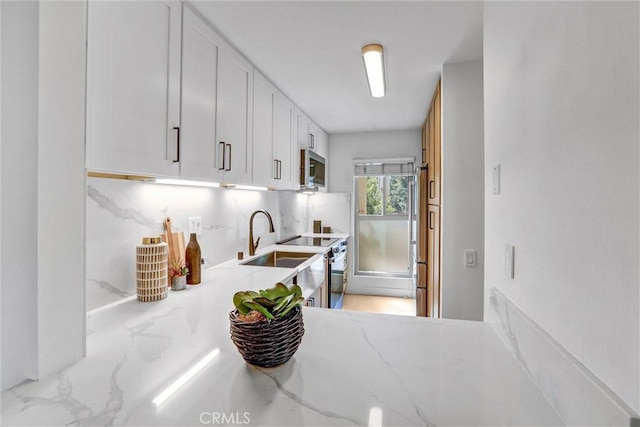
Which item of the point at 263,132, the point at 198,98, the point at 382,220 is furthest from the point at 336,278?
the point at 198,98

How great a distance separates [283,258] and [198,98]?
1.73 meters

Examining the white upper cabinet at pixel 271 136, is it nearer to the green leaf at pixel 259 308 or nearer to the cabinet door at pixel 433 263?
the cabinet door at pixel 433 263

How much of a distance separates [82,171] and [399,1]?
5.29 ft

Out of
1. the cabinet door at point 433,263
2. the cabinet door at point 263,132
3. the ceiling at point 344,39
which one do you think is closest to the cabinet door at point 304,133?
the ceiling at point 344,39

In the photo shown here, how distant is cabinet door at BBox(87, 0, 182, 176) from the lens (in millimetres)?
1081

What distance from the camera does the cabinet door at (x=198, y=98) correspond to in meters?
1.54

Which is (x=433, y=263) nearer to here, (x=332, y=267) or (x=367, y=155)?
(x=332, y=267)

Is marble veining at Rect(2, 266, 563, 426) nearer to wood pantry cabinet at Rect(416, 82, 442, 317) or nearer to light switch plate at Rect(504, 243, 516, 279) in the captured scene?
light switch plate at Rect(504, 243, 516, 279)

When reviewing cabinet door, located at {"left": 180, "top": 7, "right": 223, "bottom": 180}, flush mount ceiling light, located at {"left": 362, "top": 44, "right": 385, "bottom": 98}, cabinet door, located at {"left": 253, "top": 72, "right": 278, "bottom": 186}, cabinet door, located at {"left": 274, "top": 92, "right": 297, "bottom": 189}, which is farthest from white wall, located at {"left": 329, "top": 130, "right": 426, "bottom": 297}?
cabinet door, located at {"left": 180, "top": 7, "right": 223, "bottom": 180}

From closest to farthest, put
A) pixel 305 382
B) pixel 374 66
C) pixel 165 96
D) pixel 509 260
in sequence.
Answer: pixel 305 382 → pixel 509 260 → pixel 165 96 → pixel 374 66

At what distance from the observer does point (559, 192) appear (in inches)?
27.8

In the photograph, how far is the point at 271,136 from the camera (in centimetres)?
258

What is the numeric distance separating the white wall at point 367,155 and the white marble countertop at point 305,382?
358cm

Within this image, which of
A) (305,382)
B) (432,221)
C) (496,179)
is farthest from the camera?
→ (432,221)
